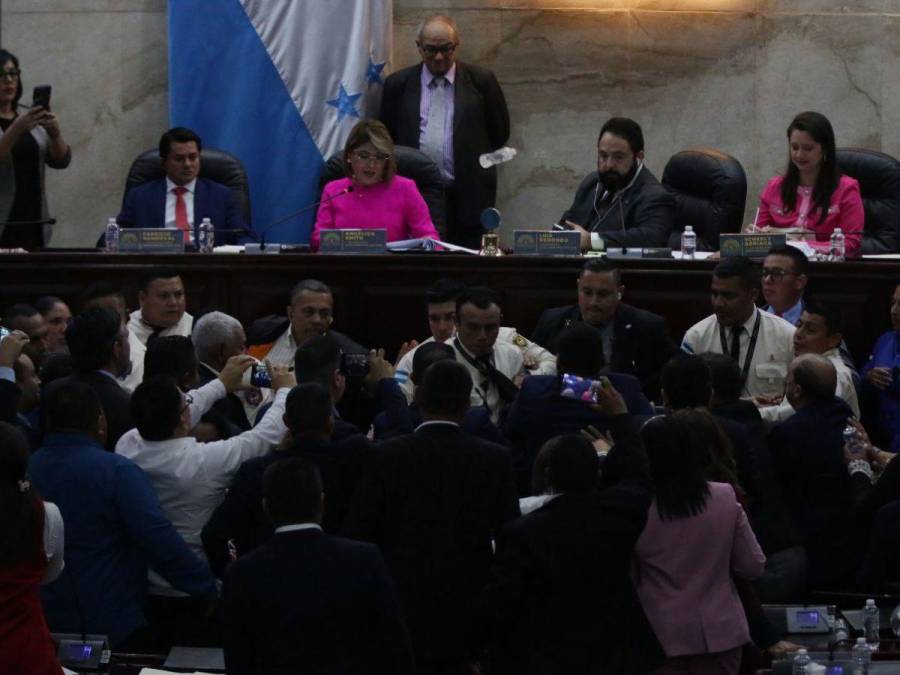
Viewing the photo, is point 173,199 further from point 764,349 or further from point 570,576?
point 570,576

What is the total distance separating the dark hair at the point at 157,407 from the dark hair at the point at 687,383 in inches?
61.7

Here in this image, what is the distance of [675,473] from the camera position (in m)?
5.54

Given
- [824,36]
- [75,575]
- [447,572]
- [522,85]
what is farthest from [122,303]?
[824,36]

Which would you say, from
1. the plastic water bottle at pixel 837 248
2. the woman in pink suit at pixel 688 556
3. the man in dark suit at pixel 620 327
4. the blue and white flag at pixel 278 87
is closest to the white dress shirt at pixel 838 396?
the man in dark suit at pixel 620 327

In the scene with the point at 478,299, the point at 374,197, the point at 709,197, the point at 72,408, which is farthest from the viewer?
the point at 709,197

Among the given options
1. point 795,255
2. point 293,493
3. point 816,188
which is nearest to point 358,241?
point 795,255

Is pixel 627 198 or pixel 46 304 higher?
pixel 627 198

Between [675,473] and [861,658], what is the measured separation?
0.78 m

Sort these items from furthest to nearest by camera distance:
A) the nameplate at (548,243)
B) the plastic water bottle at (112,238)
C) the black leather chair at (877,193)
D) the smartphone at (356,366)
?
→ the black leather chair at (877,193) → the plastic water bottle at (112,238) → the nameplate at (548,243) → the smartphone at (356,366)

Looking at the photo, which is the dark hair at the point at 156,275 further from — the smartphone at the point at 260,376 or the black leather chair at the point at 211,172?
the black leather chair at the point at 211,172

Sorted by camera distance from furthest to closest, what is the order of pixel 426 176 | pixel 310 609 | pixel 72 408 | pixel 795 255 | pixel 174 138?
pixel 426 176 → pixel 174 138 → pixel 795 255 → pixel 72 408 → pixel 310 609

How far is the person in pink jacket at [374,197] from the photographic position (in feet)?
30.3

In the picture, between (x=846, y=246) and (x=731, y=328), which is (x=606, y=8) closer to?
(x=846, y=246)

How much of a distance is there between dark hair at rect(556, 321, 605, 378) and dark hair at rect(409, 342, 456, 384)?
380 mm
